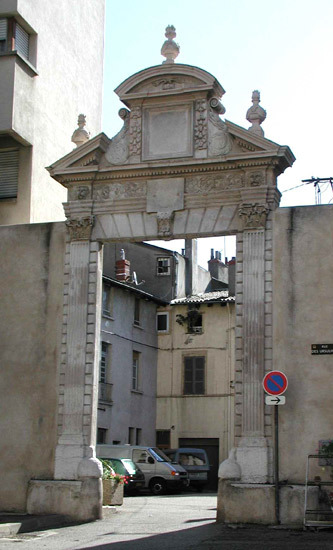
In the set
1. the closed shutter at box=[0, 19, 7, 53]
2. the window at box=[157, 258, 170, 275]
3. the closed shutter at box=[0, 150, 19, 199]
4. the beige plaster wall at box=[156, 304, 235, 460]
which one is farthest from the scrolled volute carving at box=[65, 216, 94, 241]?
the window at box=[157, 258, 170, 275]

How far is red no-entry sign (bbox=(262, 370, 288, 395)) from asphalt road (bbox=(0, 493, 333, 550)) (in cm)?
230

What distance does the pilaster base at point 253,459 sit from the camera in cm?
1616

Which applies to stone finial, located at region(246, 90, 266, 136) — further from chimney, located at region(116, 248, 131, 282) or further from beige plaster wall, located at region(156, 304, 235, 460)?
chimney, located at region(116, 248, 131, 282)

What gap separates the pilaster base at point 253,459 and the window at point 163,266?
83.7 ft

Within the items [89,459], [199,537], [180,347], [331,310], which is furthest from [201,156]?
[180,347]

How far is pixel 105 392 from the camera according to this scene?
34.9 m

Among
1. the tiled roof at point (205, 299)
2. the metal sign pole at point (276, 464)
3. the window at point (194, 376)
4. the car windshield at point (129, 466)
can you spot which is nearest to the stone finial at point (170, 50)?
the metal sign pole at point (276, 464)

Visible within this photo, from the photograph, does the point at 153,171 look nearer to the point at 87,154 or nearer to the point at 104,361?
the point at 87,154

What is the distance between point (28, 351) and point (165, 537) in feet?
17.9

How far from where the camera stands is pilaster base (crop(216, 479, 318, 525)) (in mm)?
15664

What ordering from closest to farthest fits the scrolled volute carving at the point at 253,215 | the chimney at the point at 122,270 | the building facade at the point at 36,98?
the scrolled volute carving at the point at 253,215, the building facade at the point at 36,98, the chimney at the point at 122,270

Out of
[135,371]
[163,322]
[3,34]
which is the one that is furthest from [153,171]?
[163,322]

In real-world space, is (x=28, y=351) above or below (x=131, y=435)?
above

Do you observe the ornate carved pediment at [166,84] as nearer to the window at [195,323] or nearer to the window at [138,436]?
the window at [195,323]
